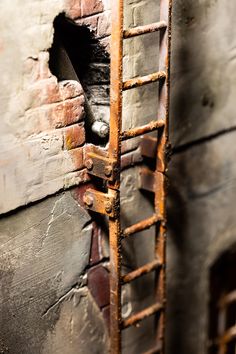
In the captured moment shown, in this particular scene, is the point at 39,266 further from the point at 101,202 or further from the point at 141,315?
the point at 141,315

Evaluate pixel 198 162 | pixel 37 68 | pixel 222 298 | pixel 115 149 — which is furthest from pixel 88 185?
pixel 222 298

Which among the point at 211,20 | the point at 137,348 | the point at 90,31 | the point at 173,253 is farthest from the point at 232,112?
the point at 137,348

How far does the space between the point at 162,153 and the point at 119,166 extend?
0.33m

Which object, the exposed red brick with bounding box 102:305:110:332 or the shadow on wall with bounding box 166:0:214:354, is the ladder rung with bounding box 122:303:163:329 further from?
the shadow on wall with bounding box 166:0:214:354

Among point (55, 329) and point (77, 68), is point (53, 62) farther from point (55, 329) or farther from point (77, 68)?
point (55, 329)

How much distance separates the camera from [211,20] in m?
3.44

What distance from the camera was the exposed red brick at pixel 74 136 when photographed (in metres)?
2.93

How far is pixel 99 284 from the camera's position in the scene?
3.35 metres

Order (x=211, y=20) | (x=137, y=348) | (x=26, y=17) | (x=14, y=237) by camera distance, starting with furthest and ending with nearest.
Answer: (x=137, y=348) → (x=211, y=20) → (x=14, y=237) → (x=26, y=17)

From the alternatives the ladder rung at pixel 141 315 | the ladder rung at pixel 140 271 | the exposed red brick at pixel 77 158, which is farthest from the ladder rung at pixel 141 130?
the ladder rung at pixel 141 315

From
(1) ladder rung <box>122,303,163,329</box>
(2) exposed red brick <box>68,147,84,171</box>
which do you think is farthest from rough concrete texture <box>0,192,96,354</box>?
(1) ladder rung <box>122,303,163,329</box>

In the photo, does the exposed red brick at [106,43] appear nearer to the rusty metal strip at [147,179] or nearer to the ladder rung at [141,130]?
the ladder rung at [141,130]

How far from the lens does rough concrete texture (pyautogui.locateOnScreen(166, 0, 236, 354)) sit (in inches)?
134

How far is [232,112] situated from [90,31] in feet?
3.98
